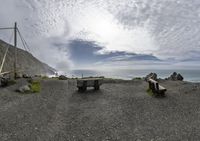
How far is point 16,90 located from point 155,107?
10.5m

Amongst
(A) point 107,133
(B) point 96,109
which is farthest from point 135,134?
(B) point 96,109

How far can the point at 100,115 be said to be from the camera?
10.7 m

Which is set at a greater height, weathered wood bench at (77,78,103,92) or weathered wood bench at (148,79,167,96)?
weathered wood bench at (77,78,103,92)

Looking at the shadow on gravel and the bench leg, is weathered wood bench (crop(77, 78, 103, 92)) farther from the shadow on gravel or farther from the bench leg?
the shadow on gravel

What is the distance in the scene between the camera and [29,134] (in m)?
8.38

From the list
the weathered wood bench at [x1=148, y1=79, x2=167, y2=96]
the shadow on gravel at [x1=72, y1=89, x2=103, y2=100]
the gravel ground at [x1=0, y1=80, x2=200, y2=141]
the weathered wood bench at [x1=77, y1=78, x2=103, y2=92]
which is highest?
the weathered wood bench at [x1=77, y1=78, x2=103, y2=92]

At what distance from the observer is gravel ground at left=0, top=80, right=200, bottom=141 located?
8320mm

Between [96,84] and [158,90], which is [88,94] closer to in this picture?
[96,84]

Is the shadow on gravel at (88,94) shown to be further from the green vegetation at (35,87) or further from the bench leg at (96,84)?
the green vegetation at (35,87)

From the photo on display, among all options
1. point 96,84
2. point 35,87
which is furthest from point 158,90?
point 35,87

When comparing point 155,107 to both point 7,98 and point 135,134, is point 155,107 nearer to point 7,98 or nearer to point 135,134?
point 135,134

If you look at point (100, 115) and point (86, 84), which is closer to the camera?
point (100, 115)

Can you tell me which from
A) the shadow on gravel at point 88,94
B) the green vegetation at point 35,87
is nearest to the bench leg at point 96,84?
the shadow on gravel at point 88,94

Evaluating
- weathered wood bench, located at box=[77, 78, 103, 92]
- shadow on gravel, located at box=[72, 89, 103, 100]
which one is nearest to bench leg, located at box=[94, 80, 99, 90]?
weathered wood bench, located at box=[77, 78, 103, 92]
